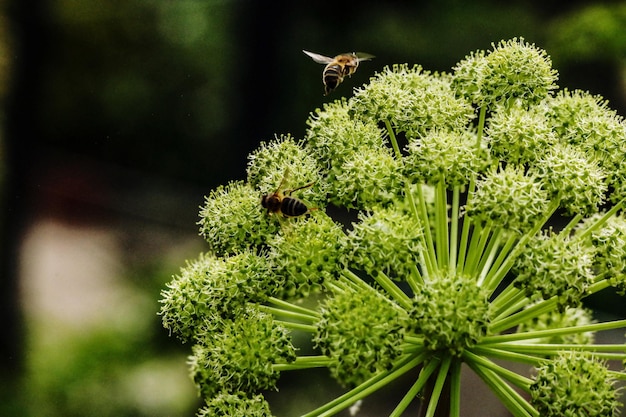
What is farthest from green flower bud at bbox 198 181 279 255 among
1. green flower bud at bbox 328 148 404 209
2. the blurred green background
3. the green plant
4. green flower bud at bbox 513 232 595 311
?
the blurred green background

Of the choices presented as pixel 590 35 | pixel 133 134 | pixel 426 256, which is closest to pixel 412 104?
pixel 426 256

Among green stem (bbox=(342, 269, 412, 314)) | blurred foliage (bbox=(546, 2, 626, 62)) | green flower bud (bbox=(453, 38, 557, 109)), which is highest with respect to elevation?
→ blurred foliage (bbox=(546, 2, 626, 62))

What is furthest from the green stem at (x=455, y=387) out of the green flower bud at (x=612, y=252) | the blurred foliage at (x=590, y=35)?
the blurred foliage at (x=590, y=35)

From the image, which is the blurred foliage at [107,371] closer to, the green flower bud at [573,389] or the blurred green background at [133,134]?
the blurred green background at [133,134]

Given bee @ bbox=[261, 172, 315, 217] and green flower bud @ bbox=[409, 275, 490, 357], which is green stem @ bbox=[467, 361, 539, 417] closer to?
green flower bud @ bbox=[409, 275, 490, 357]

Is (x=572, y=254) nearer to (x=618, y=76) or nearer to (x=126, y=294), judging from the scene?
(x=618, y=76)

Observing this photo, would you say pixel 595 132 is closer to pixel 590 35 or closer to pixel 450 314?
pixel 450 314
